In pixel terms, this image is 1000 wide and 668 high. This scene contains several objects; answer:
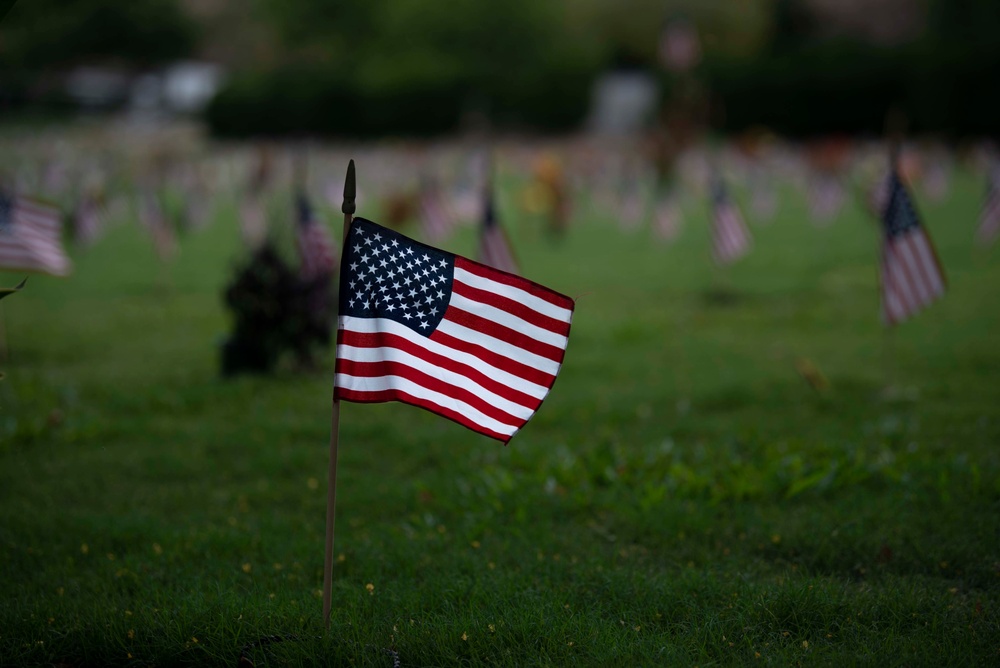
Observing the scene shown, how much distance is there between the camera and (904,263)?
7570 mm

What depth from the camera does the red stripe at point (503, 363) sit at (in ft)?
13.5

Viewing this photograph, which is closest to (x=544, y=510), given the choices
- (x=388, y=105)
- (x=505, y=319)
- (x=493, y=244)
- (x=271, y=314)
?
(x=505, y=319)

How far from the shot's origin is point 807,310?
12727 mm

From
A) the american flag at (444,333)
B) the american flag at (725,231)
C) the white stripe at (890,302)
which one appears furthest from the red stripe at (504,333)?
the american flag at (725,231)

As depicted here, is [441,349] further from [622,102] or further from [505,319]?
[622,102]

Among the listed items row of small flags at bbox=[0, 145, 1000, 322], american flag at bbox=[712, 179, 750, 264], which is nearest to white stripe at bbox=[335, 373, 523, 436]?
row of small flags at bbox=[0, 145, 1000, 322]

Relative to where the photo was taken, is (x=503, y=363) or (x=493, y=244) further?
(x=493, y=244)

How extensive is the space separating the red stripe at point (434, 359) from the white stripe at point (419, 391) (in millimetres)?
109

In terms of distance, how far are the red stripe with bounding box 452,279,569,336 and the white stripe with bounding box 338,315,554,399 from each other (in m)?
0.24

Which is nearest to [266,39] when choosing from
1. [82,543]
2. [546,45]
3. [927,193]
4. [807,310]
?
[546,45]

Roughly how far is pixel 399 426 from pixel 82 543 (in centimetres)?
296

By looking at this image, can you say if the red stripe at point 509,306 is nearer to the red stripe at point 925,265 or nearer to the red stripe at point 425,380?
the red stripe at point 425,380

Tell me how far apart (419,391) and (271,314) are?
18.3 feet

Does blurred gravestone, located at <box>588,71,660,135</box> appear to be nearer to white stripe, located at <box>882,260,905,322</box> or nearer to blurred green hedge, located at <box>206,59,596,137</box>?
blurred green hedge, located at <box>206,59,596,137</box>
